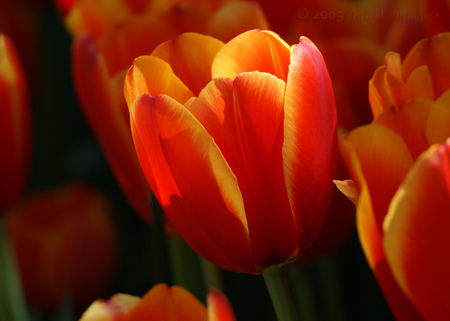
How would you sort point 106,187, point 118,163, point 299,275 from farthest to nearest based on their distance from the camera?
point 106,187 < point 299,275 < point 118,163

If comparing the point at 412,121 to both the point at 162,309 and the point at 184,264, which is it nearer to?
the point at 162,309

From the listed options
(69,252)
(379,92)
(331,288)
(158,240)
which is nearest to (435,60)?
(379,92)

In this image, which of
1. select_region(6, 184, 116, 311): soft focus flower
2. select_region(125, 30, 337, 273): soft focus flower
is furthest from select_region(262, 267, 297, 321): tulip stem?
select_region(6, 184, 116, 311): soft focus flower

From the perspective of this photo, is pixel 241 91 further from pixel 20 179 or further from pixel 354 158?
pixel 20 179

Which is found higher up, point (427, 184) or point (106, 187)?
point (427, 184)

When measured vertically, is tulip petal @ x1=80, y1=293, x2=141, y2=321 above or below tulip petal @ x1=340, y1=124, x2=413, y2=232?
below

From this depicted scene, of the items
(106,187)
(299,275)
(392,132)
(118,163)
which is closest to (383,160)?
(392,132)

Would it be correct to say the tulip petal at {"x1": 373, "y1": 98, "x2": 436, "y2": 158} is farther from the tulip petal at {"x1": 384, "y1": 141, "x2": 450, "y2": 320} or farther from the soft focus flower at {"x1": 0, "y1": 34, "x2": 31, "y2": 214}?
the soft focus flower at {"x1": 0, "y1": 34, "x2": 31, "y2": 214}
